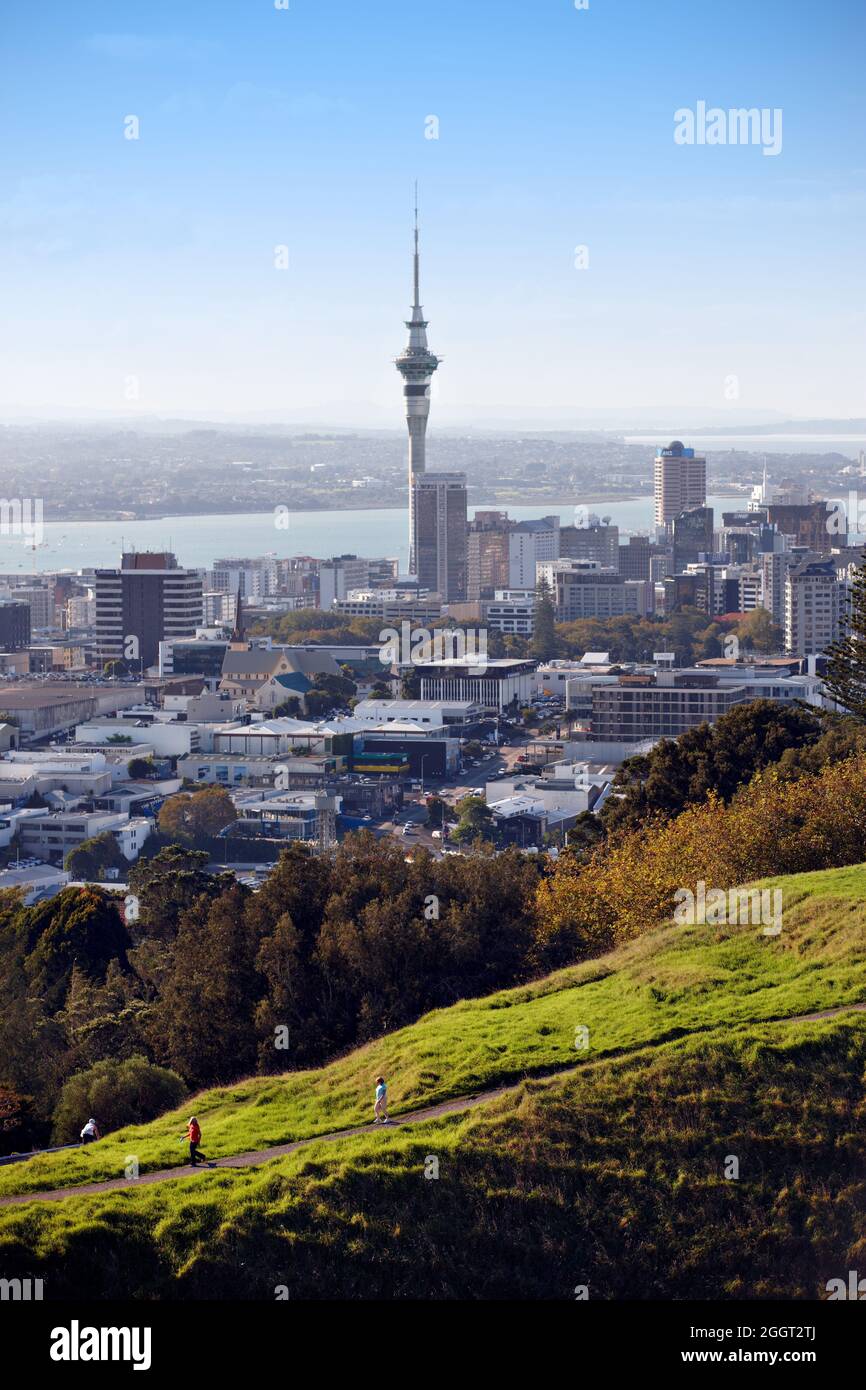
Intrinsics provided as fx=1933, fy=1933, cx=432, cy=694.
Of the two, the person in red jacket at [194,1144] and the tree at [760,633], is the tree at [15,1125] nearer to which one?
the person in red jacket at [194,1144]

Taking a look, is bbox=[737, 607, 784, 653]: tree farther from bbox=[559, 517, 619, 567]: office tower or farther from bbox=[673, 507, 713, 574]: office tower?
bbox=[559, 517, 619, 567]: office tower

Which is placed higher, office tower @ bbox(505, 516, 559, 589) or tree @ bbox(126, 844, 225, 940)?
office tower @ bbox(505, 516, 559, 589)

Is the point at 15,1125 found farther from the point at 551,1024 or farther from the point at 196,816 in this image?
the point at 196,816

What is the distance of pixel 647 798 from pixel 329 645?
1356 inches

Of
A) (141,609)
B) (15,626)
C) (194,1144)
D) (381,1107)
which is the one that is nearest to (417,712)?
(141,609)

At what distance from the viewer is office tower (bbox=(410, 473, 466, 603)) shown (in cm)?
6669

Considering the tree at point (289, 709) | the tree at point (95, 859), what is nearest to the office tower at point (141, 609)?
the tree at point (289, 709)

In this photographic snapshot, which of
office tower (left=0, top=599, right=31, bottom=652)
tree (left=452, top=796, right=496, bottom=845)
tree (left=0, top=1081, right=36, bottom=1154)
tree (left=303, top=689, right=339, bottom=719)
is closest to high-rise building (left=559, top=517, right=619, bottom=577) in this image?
office tower (left=0, top=599, right=31, bottom=652)

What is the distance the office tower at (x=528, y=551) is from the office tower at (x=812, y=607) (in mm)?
20719

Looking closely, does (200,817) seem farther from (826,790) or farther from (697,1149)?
(697,1149)

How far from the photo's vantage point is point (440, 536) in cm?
6681

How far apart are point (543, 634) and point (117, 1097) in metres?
39.1

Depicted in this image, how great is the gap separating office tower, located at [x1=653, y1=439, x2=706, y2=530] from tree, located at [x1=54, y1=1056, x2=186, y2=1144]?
75.0 m
